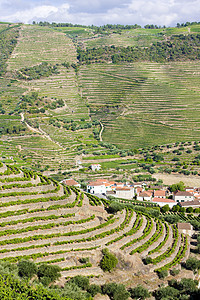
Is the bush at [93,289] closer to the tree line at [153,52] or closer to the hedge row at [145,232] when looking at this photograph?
the hedge row at [145,232]

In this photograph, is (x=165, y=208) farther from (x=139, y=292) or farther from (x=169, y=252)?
(x=139, y=292)

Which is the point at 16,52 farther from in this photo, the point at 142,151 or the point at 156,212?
the point at 156,212

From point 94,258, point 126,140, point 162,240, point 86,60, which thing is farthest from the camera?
point 86,60

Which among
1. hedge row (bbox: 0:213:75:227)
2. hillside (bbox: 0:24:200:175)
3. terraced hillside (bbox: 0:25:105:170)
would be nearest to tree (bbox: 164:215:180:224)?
hedge row (bbox: 0:213:75:227)

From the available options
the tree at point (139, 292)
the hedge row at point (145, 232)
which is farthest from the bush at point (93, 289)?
the hedge row at point (145, 232)

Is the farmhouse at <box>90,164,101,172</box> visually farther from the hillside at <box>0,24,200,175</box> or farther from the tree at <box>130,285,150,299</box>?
the tree at <box>130,285,150,299</box>

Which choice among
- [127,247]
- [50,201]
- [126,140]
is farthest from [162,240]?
[126,140]
